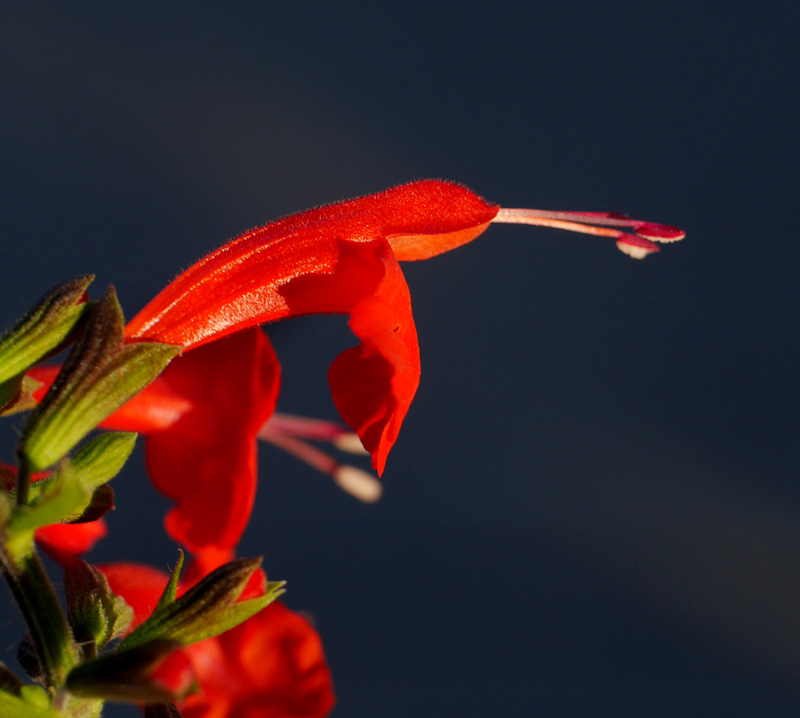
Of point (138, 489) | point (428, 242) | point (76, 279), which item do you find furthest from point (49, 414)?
point (138, 489)

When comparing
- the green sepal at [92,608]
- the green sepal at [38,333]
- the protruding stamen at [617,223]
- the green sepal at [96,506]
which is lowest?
the green sepal at [92,608]

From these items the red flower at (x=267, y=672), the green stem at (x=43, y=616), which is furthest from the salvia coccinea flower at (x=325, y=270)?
the red flower at (x=267, y=672)

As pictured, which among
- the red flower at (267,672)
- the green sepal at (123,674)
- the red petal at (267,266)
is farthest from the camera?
the red flower at (267,672)

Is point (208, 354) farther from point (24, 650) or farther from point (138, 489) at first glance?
point (138, 489)

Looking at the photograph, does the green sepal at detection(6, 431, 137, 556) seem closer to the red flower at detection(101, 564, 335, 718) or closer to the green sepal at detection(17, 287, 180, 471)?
the green sepal at detection(17, 287, 180, 471)

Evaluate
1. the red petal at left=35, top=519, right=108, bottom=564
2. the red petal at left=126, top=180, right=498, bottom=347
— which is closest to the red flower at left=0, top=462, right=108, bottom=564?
the red petal at left=35, top=519, right=108, bottom=564

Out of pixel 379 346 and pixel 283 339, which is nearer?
pixel 379 346

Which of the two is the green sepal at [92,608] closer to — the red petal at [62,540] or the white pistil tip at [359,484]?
the red petal at [62,540]
